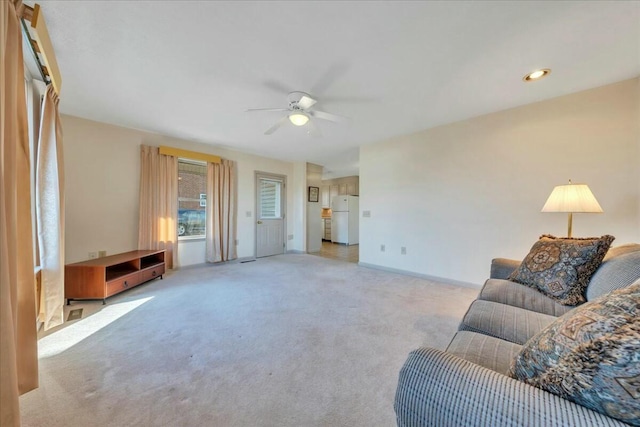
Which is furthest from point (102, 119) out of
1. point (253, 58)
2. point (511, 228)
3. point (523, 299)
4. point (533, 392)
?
point (511, 228)

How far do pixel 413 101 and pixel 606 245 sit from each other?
2.15m

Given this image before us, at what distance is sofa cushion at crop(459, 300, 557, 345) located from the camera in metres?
1.21

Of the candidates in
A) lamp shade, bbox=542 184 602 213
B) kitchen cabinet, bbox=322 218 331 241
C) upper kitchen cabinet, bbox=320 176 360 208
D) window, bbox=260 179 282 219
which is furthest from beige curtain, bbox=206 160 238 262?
lamp shade, bbox=542 184 602 213

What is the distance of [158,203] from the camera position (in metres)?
4.00

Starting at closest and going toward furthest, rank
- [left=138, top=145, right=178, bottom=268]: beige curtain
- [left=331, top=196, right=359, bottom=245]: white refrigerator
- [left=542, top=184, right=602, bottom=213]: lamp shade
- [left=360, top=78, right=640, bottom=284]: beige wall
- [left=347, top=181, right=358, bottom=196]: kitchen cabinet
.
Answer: [left=542, top=184, right=602, bottom=213]: lamp shade
[left=360, top=78, right=640, bottom=284]: beige wall
[left=138, top=145, right=178, bottom=268]: beige curtain
[left=331, top=196, right=359, bottom=245]: white refrigerator
[left=347, top=181, right=358, bottom=196]: kitchen cabinet

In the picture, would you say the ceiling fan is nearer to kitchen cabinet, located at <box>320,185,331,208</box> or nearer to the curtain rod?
the curtain rod

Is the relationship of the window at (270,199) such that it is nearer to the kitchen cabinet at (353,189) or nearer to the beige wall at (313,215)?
the beige wall at (313,215)

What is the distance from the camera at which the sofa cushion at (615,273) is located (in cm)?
123

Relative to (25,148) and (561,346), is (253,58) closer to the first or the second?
(25,148)

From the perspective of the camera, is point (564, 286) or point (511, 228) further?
point (511, 228)

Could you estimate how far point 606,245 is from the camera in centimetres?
156

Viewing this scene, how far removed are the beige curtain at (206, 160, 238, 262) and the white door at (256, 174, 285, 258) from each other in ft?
2.04

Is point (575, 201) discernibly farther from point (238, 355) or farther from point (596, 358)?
point (238, 355)

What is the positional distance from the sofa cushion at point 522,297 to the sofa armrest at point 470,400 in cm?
119
